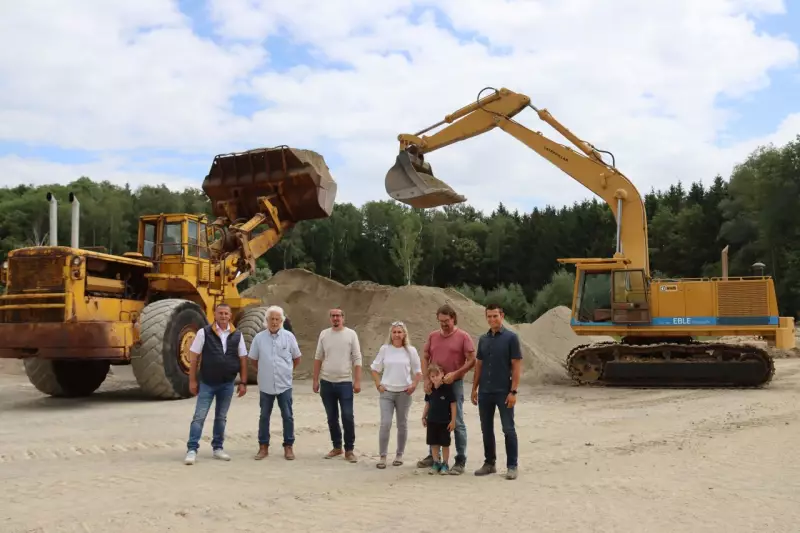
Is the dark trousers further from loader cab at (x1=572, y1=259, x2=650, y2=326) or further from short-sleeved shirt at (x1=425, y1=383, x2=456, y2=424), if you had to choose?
loader cab at (x1=572, y1=259, x2=650, y2=326)

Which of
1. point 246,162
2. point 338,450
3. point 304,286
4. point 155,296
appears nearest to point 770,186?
point 304,286

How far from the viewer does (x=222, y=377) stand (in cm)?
739

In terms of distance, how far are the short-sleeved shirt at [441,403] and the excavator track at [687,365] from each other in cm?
900

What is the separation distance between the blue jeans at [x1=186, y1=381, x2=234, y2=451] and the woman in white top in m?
1.53

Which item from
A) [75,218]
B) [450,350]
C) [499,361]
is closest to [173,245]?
[75,218]

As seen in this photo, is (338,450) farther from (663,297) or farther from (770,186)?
(770,186)

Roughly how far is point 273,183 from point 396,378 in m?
9.98

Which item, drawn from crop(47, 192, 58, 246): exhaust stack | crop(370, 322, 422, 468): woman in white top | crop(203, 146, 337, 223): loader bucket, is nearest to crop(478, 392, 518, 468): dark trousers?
crop(370, 322, 422, 468): woman in white top

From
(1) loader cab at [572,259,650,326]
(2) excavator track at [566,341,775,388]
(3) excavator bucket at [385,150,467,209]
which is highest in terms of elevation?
(3) excavator bucket at [385,150,467,209]

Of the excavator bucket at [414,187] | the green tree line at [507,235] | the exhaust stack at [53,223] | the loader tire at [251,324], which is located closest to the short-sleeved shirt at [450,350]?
the exhaust stack at [53,223]

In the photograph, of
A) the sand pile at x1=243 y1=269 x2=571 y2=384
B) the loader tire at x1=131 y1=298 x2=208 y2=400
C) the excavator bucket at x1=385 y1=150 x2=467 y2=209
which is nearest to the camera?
the loader tire at x1=131 y1=298 x2=208 y2=400

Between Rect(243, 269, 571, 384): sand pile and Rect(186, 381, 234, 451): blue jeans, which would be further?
Rect(243, 269, 571, 384): sand pile

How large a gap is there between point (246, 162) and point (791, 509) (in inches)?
511

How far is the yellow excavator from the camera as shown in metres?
14.7
